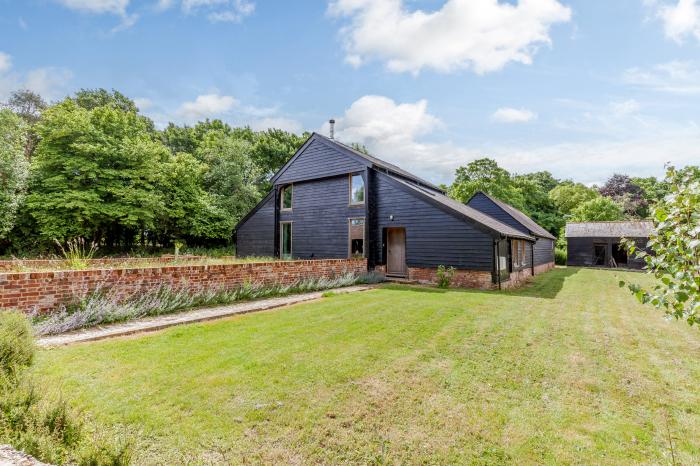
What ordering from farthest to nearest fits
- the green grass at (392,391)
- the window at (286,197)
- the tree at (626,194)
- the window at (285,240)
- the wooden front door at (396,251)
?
1. the tree at (626,194)
2. the window at (286,197)
3. the window at (285,240)
4. the wooden front door at (396,251)
5. the green grass at (392,391)

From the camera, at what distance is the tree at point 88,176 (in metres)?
17.7

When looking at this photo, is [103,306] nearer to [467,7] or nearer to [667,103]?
[467,7]

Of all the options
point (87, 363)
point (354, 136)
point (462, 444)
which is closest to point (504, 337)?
point (462, 444)

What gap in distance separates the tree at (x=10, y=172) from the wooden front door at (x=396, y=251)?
809 inches

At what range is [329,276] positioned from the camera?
11859mm

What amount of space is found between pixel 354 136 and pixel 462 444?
4155cm

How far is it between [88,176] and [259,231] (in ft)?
34.3

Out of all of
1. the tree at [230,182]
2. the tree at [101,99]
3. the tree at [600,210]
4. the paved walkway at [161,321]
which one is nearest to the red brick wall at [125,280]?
→ the paved walkway at [161,321]

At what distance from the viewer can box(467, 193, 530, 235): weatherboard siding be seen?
20556 mm

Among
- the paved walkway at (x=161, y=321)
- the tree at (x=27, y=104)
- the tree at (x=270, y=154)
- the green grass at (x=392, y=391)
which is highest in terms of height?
the tree at (x=27, y=104)

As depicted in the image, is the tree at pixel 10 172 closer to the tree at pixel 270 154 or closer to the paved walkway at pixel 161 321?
the tree at pixel 270 154

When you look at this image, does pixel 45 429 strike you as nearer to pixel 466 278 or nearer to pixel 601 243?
pixel 466 278

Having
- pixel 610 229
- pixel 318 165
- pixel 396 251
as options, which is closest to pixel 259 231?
pixel 318 165

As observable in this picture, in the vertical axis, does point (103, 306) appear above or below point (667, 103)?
below
